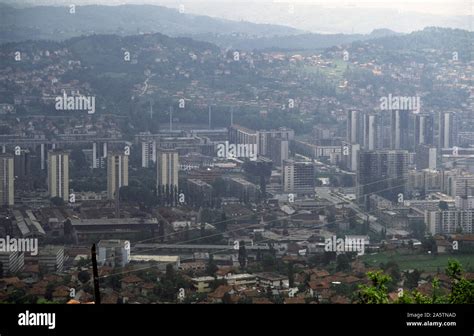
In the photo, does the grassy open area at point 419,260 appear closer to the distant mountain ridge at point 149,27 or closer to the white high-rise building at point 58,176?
the distant mountain ridge at point 149,27

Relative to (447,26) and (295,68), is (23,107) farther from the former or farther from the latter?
(447,26)

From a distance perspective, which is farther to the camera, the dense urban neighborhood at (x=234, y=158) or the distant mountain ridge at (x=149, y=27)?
the distant mountain ridge at (x=149, y=27)

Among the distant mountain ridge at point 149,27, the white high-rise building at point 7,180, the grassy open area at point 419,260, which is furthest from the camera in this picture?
the distant mountain ridge at point 149,27

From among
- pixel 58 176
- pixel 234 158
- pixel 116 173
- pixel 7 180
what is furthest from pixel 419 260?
pixel 7 180

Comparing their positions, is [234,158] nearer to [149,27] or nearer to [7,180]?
[149,27]

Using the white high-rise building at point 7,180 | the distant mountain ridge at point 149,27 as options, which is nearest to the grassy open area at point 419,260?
the distant mountain ridge at point 149,27

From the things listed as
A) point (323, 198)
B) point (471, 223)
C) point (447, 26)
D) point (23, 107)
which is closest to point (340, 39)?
point (447, 26)

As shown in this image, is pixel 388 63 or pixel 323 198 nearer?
pixel 323 198

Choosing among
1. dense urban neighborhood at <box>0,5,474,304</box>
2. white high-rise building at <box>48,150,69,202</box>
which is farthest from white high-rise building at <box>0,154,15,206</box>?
white high-rise building at <box>48,150,69,202</box>

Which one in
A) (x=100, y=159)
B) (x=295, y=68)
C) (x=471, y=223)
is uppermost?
(x=295, y=68)
